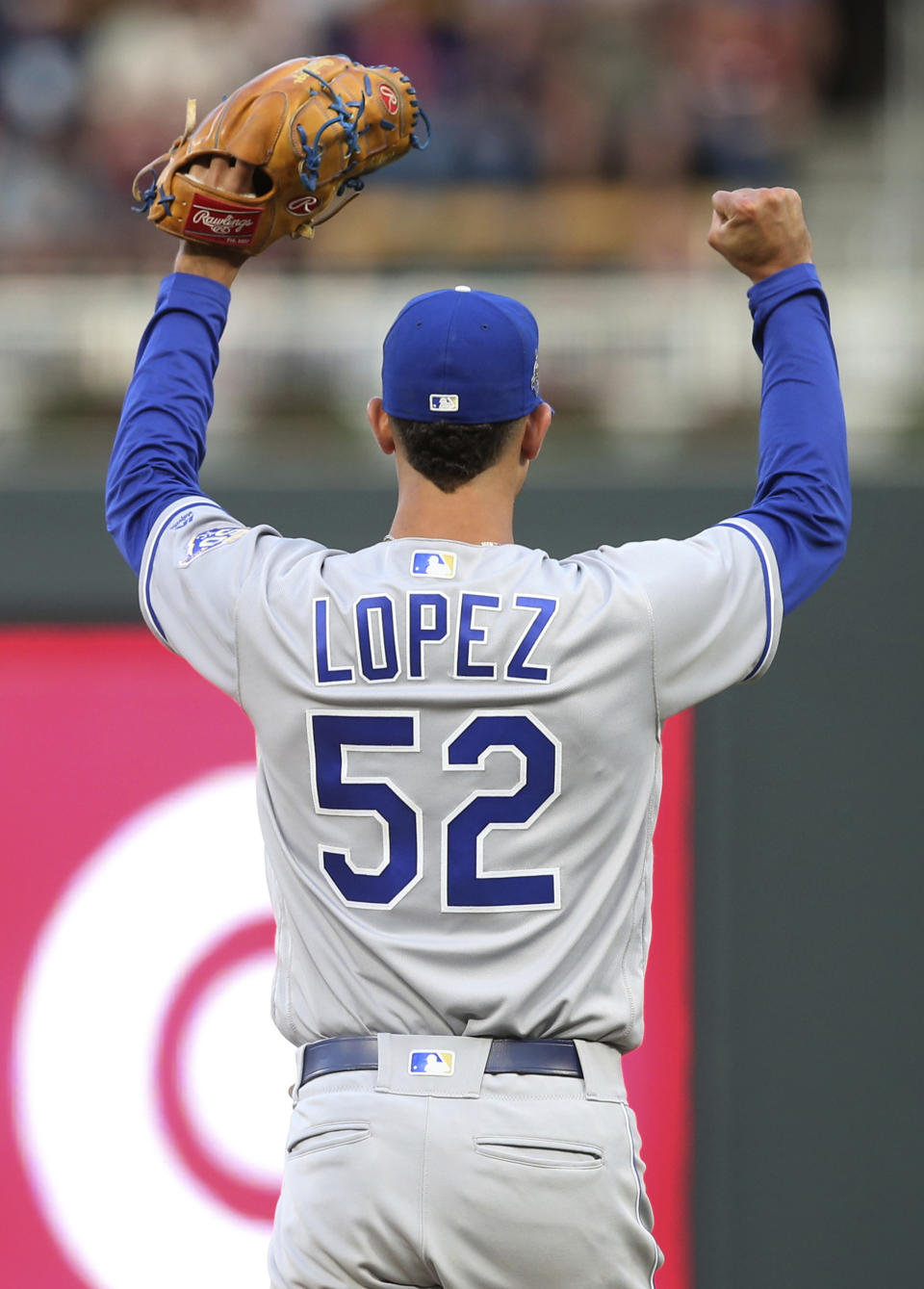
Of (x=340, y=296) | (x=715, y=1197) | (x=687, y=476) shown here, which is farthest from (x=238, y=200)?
(x=340, y=296)

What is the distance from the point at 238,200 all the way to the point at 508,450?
0.53 metres

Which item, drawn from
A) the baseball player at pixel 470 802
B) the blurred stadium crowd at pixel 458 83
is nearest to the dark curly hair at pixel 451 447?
the baseball player at pixel 470 802

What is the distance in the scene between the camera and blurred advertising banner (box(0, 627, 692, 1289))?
3645 mm

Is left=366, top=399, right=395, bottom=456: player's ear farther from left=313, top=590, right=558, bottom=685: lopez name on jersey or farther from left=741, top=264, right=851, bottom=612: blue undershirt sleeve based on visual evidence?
left=741, top=264, right=851, bottom=612: blue undershirt sleeve

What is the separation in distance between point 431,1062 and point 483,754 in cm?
34

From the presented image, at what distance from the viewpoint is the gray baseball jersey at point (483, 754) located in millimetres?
1883

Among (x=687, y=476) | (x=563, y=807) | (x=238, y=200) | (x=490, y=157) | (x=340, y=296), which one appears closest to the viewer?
(x=563, y=807)

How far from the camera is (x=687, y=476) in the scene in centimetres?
386

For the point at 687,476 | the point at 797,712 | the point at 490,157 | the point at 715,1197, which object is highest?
the point at 490,157

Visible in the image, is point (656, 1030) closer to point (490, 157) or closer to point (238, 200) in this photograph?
point (238, 200)

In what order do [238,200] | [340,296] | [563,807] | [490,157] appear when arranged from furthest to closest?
[490,157], [340,296], [238,200], [563,807]

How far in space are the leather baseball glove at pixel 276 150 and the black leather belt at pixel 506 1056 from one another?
1.05m

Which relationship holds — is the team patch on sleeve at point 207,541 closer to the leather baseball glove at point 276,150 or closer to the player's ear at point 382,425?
the player's ear at point 382,425

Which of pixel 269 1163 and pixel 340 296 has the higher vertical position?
pixel 340 296
